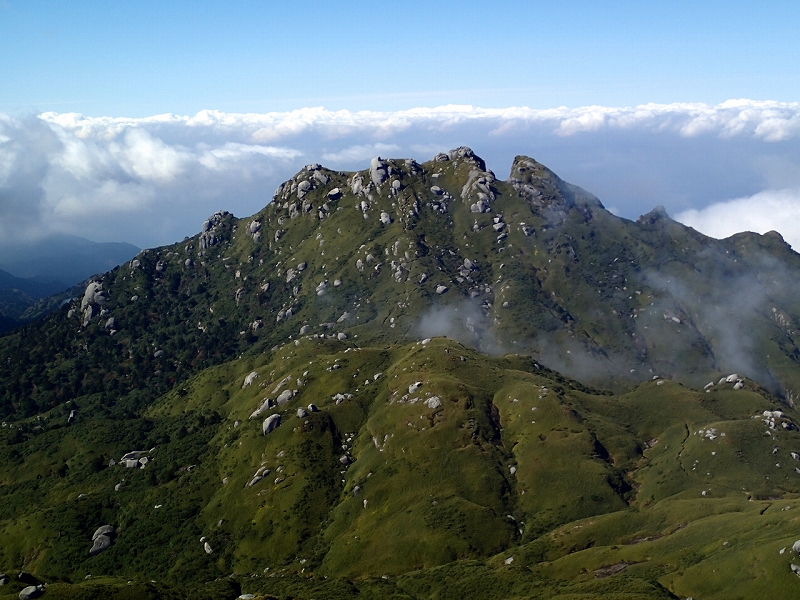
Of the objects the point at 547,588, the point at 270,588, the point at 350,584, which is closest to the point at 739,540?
the point at 547,588

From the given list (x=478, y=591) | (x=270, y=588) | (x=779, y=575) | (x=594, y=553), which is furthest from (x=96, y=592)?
(x=779, y=575)

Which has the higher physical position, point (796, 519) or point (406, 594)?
point (796, 519)

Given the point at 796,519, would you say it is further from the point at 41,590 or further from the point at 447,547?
the point at 41,590

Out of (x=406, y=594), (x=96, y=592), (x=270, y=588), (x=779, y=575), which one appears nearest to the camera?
(x=779, y=575)

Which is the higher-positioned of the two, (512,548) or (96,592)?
(96,592)

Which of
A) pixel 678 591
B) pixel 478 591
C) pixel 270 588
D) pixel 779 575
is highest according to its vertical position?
pixel 779 575

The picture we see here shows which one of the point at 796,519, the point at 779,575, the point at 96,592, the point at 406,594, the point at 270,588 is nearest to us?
the point at 779,575

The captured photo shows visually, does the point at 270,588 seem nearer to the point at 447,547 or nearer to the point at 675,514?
the point at 447,547

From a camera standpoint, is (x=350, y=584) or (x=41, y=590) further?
(x=350, y=584)

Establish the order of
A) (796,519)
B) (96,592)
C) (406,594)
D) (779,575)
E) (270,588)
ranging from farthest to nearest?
(270,588), (406,594), (796,519), (96,592), (779,575)
